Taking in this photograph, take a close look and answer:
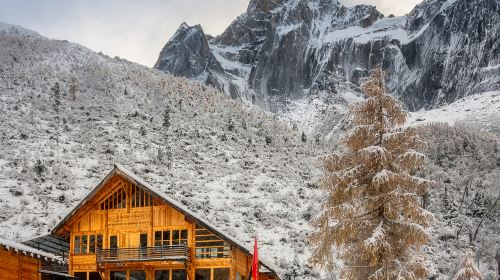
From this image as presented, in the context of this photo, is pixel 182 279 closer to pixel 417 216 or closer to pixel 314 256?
pixel 314 256

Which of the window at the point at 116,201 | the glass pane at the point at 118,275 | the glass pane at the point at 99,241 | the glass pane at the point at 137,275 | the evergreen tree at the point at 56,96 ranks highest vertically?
the evergreen tree at the point at 56,96

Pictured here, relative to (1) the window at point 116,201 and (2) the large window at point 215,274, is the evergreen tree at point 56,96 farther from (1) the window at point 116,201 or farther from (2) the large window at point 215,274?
(2) the large window at point 215,274

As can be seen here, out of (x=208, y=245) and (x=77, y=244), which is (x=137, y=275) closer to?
(x=77, y=244)

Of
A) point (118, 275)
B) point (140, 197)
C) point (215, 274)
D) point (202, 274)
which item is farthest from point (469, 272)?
point (118, 275)

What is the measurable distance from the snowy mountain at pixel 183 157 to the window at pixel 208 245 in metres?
16.6

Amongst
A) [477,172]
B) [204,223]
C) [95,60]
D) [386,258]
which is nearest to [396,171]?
[386,258]

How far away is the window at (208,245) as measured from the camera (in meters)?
30.3

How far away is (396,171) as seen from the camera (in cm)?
2025

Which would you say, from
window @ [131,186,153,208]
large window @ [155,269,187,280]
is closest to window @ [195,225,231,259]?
window @ [131,186,153,208]

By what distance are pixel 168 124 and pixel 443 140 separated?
49.5 meters

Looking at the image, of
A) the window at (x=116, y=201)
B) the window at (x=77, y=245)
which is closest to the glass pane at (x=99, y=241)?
the window at (x=77, y=245)

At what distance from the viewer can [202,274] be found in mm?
31812

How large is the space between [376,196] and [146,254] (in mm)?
14767

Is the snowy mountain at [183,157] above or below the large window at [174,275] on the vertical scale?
above
